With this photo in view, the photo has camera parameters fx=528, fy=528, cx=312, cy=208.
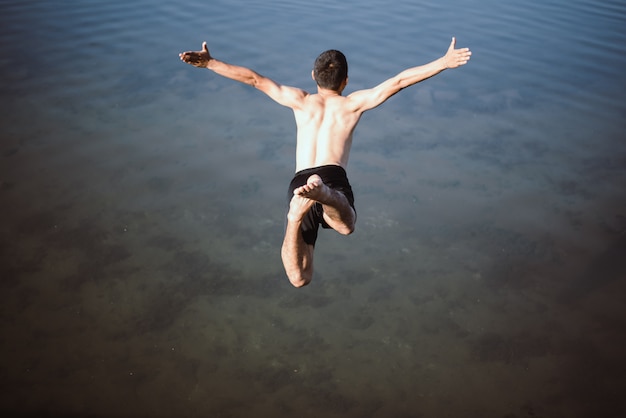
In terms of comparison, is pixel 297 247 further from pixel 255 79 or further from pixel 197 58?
pixel 197 58

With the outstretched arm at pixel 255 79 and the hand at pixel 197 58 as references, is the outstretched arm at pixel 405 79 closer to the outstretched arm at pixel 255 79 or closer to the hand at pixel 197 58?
the outstretched arm at pixel 255 79

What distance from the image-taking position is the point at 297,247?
3.38 meters

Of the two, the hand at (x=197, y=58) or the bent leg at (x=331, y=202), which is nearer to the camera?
the bent leg at (x=331, y=202)

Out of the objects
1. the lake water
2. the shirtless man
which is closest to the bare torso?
the shirtless man

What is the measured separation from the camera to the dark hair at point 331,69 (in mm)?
3336

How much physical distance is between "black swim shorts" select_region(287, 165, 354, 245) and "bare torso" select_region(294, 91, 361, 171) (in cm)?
6

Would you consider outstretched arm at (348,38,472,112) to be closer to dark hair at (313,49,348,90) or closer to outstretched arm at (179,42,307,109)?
dark hair at (313,49,348,90)

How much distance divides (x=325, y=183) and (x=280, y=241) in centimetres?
187

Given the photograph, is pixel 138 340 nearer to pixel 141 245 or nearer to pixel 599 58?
pixel 141 245

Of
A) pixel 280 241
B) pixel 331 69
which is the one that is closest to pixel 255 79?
pixel 331 69

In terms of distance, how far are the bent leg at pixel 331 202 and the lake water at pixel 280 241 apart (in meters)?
1.24

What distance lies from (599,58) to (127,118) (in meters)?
8.29

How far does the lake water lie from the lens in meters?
3.85

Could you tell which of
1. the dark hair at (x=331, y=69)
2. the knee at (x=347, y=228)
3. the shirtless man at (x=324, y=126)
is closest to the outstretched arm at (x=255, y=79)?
the shirtless man at (x=324, y=126)
